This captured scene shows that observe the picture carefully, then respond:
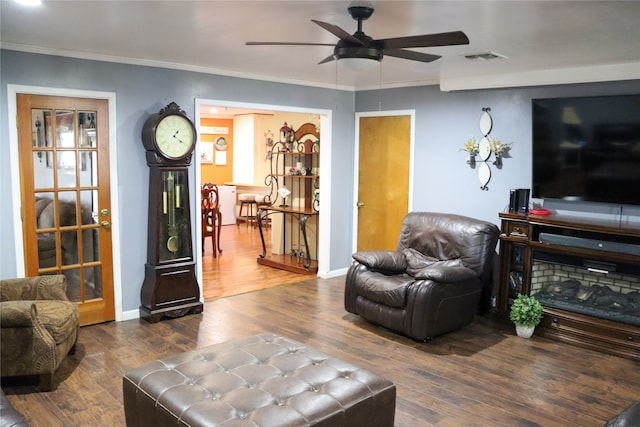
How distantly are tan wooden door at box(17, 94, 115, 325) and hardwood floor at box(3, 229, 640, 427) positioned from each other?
1.53ft

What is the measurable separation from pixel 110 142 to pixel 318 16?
7.83ft

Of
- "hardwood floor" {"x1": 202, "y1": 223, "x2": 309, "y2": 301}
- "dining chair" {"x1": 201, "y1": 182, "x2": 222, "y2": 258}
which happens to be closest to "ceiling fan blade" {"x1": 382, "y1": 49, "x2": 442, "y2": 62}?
"hardwood floor" {"x1": 202, "y1": 223, "x2": 309, "y2": 301}

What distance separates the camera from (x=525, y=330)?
4363 millimetres

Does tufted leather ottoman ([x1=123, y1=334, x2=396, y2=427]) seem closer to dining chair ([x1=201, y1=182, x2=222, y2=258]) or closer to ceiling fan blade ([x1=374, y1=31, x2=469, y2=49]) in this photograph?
ceiling fan blade ([x1=374, y1=31, x2=469, y2=49])

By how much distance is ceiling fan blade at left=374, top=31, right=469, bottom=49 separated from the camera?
2449 mm

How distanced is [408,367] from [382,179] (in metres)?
2.90

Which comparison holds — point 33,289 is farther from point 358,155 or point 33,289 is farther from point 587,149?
point 587,149

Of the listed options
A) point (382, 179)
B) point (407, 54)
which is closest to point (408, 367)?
point (407, 54)

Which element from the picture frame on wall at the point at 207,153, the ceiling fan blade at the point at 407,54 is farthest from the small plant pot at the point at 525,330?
the picture frame on wall at the point at 207,153

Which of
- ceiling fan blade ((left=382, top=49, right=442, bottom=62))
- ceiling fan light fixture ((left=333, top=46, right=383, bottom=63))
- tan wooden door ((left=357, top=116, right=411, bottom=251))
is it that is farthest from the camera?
tan wooden door ((left=357, top=116, right=411, bottom=251))

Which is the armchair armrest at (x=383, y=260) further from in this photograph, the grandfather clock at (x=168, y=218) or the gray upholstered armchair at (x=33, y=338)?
the gray upholstered armchair at (x=33, y=338)

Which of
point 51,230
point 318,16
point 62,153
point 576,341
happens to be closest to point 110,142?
point 62,153

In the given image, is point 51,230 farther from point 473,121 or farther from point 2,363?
point 473,121

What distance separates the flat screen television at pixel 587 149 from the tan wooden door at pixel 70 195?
3875mm
